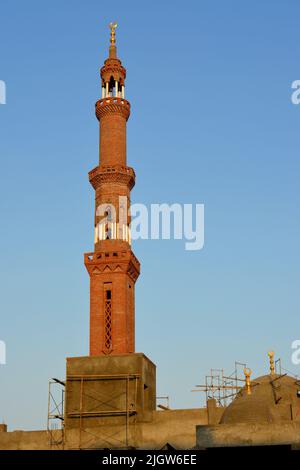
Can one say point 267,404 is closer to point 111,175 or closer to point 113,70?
point 111,175

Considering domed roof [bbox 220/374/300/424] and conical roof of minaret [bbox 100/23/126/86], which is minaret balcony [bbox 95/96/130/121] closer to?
conical roof of minaret [bbox 100/23/126/86]

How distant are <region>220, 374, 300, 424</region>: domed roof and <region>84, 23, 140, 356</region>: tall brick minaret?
9.84 m

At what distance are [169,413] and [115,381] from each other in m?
3.73

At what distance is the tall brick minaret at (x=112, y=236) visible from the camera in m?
49.7

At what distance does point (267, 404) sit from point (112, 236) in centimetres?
1681

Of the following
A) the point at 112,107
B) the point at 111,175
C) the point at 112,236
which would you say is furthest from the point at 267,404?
the point at 112,107

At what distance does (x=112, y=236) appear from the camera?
51938 millimetres

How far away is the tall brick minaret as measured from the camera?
4969cm

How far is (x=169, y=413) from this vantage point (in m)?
45.0

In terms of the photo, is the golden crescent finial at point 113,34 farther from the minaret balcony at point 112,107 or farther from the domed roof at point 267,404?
the domed roof at point 267,404
